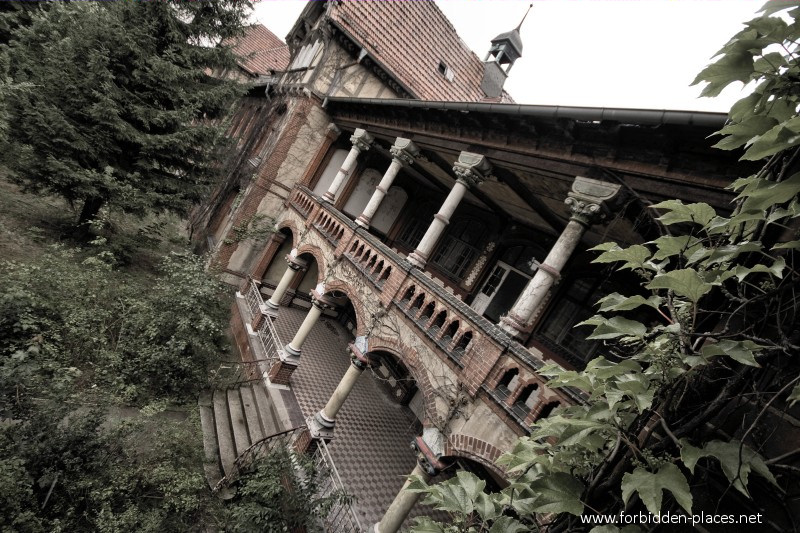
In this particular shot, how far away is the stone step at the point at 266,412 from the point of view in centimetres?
827

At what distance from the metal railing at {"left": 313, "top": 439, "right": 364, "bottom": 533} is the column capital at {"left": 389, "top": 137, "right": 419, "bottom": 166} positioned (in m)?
6.70

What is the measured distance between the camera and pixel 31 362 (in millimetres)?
6004

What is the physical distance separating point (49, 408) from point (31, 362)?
1.05 m

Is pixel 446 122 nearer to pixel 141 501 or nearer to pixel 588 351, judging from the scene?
pixel 588 351

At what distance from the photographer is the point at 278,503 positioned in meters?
5.62

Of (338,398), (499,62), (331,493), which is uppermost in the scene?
(499,62)

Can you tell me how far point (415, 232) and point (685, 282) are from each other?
1268cm

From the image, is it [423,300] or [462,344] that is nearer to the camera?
[462,344]

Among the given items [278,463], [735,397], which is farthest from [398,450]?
[735,397]

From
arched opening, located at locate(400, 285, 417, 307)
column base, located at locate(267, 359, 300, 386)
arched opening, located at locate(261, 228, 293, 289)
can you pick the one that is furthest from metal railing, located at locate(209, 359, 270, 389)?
arched opening, located at locate(400, 285, 417, 307)

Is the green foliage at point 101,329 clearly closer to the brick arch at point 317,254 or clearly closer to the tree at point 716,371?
the brick arch at point 317,254

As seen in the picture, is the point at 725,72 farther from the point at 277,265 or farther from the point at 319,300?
the point at 277,265

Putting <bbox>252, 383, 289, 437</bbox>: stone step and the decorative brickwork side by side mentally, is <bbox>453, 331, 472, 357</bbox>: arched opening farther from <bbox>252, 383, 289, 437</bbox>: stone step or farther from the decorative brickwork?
the decorative brickwork

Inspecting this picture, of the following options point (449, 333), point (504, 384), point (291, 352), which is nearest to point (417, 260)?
point (449, 333)
